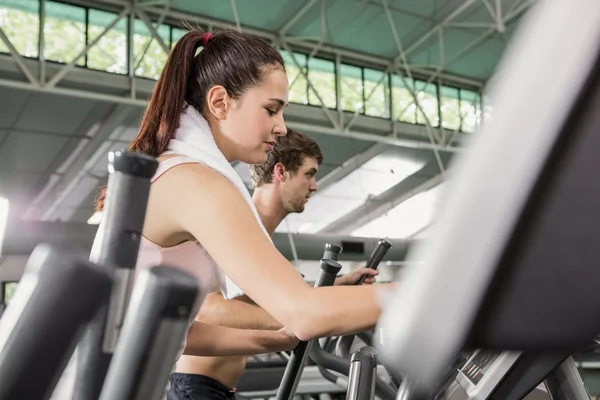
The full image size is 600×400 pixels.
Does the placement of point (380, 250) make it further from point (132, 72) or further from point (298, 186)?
point (132, 72)

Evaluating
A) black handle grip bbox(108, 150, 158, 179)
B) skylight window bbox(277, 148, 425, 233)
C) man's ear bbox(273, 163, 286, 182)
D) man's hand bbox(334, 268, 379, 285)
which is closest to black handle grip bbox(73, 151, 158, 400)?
black handle grip bbox(108, 150, 158, 179)

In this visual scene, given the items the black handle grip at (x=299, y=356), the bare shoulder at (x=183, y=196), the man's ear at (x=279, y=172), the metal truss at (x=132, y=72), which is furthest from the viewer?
the metal truss at (x=132, y=72)

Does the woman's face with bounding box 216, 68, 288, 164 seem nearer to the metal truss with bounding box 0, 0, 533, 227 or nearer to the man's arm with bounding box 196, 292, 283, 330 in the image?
the man's arm with bounding box 196, 292, 283, 330

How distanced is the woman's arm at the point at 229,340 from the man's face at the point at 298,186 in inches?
45.6

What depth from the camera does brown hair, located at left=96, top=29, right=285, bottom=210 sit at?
1.12m

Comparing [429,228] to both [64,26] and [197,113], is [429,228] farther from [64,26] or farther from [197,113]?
[64,26]

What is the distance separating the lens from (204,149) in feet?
3.34

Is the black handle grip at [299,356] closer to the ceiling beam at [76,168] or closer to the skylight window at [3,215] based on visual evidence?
the skylight window at [3,215]

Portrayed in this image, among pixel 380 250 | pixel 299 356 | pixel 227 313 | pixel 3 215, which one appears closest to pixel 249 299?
pixel 227 313

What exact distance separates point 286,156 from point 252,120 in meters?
1.45

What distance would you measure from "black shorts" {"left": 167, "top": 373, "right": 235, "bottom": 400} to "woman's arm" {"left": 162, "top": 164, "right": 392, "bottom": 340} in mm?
1077

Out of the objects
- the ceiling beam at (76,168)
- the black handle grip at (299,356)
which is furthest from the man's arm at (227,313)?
the ceiling beam at (76,168)

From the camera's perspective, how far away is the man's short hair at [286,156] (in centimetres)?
250

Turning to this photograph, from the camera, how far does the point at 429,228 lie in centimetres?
36
